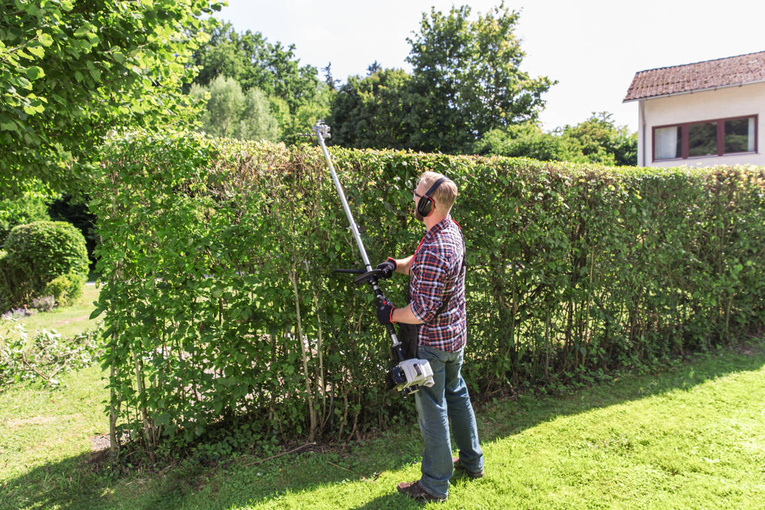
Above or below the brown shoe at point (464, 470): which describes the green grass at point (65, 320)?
above

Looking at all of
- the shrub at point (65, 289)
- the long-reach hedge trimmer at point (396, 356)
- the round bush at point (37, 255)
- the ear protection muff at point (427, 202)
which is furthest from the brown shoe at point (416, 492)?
the shrub at point (65, 289)

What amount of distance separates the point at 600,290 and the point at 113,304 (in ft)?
15.9

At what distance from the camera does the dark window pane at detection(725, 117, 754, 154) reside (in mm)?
18812

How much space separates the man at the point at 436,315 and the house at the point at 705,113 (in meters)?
19.9

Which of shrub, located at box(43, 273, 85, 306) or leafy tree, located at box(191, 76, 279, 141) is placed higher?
leafy tree, located at box(191, 76, 279, 141)

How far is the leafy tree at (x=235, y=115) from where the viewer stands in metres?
32.5

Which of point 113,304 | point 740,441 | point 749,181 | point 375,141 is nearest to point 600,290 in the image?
point 740,441

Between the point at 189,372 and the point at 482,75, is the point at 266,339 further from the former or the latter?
the point at 482,75

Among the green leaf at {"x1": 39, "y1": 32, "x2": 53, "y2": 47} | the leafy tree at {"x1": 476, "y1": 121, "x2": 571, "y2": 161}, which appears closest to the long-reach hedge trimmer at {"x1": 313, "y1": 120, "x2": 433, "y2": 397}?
the green leaf at {"x1": 39, "y1": 32, "x2": 53, "y2": 47}

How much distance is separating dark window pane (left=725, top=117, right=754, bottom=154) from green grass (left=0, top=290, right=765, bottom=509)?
59.5 ft

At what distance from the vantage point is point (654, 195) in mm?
5816

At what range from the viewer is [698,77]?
19.5 metres

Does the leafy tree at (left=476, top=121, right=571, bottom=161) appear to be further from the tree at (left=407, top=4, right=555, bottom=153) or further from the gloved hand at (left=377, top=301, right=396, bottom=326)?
the gloved hand at (left=377, top=301, right=396, bottom=326)

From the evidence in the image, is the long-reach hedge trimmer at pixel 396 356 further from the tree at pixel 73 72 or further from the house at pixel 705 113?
the house at pixel 705 113
